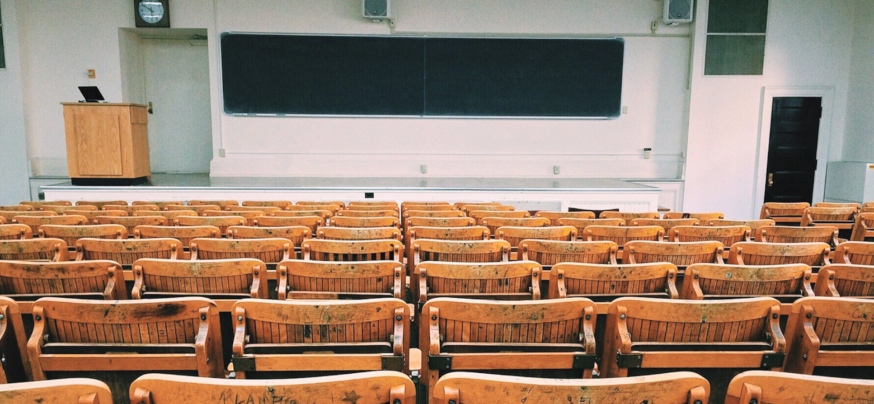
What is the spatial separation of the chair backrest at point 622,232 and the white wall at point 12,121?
359 inches

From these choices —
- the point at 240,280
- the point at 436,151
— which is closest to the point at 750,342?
the point at 240,280

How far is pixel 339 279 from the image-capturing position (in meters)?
2.39

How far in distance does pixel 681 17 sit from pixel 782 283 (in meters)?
7.01

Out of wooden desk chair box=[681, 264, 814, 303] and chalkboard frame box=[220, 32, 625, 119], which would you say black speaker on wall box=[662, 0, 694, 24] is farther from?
wooden desk chair box=[681, 264, 814, 303]

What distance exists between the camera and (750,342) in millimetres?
1864

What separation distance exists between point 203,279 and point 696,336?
6.65ft

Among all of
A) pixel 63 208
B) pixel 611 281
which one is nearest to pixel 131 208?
pixel 63 208

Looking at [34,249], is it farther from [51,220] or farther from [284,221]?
[284,221]

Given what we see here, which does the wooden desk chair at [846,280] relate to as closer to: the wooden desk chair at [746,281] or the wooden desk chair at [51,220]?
the wooden desk chair at [746,281]

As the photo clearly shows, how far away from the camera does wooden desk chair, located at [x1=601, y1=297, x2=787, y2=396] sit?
5.88 ft

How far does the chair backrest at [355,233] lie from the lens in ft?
11.2

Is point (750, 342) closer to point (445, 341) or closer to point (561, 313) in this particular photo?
point (561, 313)

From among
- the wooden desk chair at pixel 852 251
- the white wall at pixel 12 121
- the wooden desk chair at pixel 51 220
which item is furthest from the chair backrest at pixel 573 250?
the white wall at pixel 12 121

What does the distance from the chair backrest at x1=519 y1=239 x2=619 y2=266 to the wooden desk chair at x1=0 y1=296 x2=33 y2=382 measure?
220 centimetres
